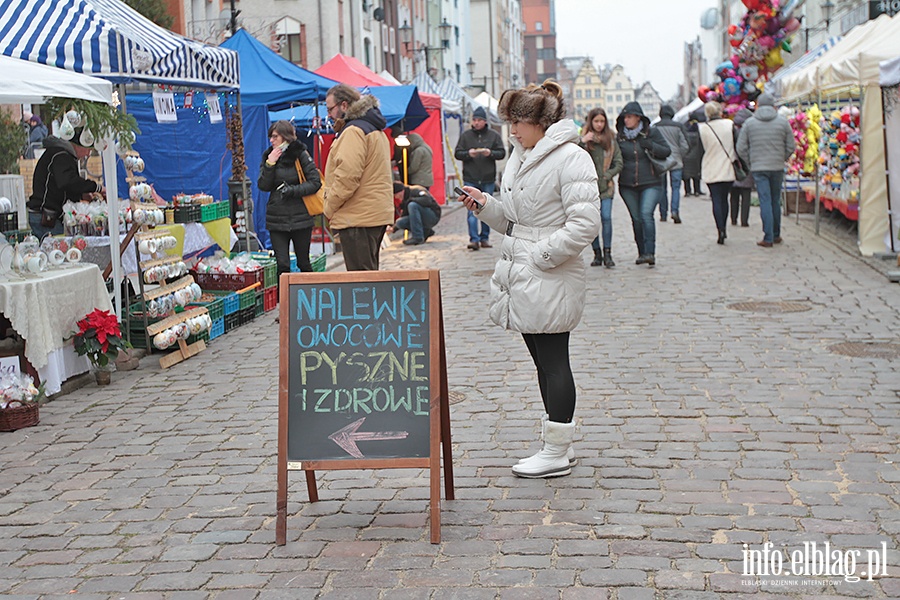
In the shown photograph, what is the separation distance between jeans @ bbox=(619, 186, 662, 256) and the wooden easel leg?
9.04 m

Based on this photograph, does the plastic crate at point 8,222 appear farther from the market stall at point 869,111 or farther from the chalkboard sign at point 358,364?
the market stall at point 869,111

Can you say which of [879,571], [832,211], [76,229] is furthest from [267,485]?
[832,211]

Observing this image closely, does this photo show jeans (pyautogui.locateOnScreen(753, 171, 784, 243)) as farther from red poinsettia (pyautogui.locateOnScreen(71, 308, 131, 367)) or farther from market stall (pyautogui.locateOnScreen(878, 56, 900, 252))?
red poinsettia (pyautogui.locateOnScreen(71, 308, 131, 367))

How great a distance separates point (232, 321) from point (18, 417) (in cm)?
387

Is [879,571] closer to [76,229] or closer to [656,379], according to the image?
[656,379]

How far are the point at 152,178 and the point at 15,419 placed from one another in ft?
28.3

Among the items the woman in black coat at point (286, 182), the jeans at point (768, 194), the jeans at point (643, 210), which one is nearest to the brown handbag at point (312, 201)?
the woman in black coat at point (286, 182)

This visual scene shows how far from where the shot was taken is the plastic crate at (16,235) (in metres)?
9.26

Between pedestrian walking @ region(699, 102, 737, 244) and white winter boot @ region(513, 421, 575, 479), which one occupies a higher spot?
pedestrian walking @ region(699, 102, 737, 244)

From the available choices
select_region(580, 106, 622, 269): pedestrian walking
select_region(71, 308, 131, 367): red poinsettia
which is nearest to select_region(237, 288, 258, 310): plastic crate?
select_region(71, 308, 131, 367): red poinsettia

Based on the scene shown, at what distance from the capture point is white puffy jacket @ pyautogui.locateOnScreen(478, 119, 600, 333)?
17.8 ft

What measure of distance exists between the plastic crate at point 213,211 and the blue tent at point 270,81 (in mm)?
5045


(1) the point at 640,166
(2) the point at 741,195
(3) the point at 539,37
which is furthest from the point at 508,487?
(3) the point at 539,37
